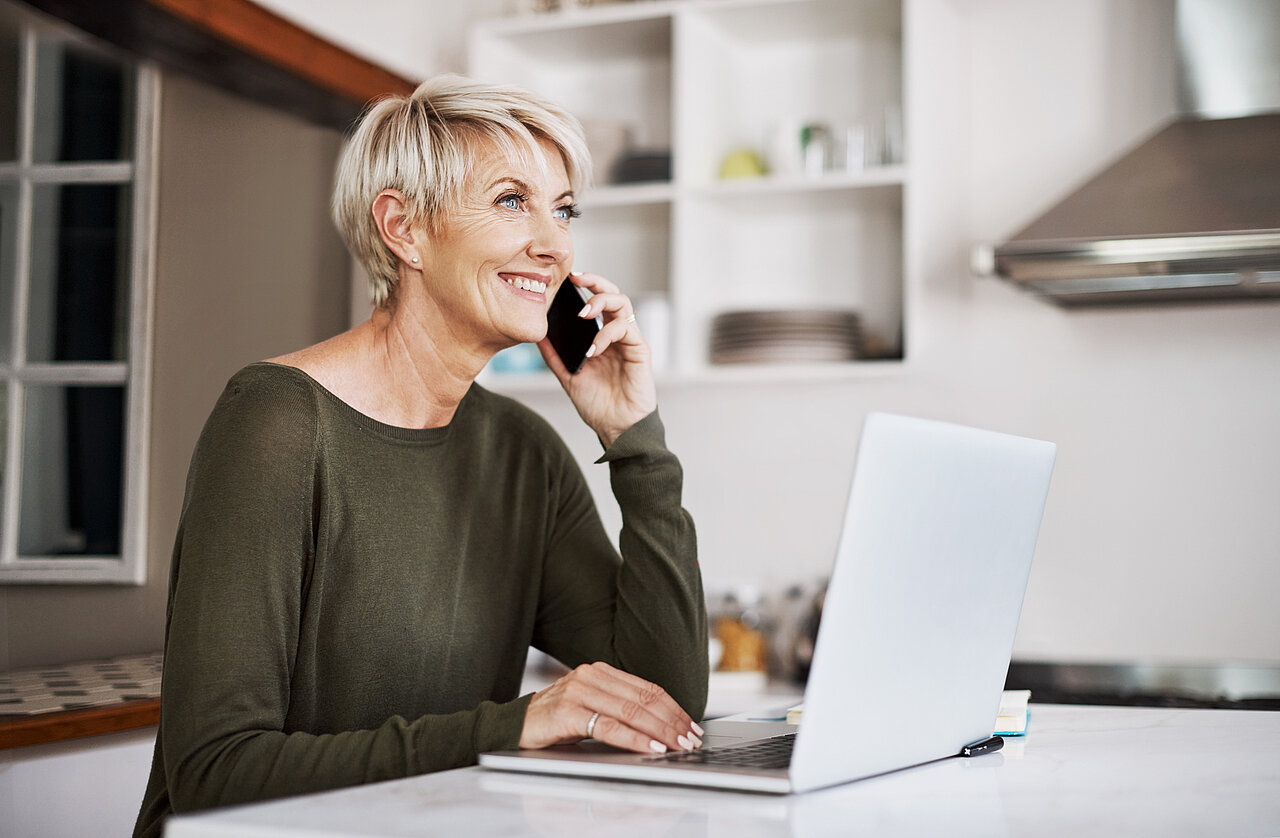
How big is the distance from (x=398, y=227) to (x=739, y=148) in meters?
1.74

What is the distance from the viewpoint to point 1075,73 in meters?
2.82

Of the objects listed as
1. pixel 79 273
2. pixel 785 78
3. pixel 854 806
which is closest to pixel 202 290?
pixel 79 273

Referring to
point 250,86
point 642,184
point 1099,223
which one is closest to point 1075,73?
point 1099,223

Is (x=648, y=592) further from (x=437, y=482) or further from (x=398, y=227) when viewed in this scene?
(x=398, y=227)

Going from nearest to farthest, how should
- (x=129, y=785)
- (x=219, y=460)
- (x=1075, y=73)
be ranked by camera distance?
(x=219, y=460), (x=129, y=785), (x=1075, y=73)

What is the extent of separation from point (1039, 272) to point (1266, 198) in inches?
16.0

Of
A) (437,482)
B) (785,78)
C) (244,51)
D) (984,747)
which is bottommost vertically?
(984,747)

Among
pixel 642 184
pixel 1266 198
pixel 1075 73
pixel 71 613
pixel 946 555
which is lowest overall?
pixel 71 613

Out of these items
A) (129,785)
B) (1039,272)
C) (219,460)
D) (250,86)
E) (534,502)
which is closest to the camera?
(219,460)

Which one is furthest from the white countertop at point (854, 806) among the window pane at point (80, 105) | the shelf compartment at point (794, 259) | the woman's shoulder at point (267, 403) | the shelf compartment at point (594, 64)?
the shelf compartment at point (594, 64)

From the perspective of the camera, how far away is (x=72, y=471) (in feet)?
7.12

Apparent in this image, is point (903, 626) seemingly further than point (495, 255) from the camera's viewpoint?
No

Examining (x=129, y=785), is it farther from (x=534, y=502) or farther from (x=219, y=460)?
(x=219, y=460)

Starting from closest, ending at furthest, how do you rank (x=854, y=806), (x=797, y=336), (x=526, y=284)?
(x=854, y=806) < (x=526, y=284) < (x=797, y=336)
